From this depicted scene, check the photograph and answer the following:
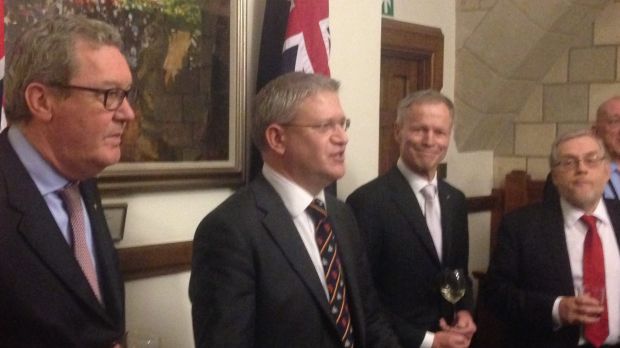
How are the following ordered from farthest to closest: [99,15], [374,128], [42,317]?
[374,128]
[99,15]
[42,317]

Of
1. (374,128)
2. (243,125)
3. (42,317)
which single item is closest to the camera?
(42,317)

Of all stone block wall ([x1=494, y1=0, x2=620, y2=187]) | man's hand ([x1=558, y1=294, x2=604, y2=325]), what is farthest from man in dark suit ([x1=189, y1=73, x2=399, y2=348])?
stone block wall ([x1=494, y1=0, x2=620, y2=187])

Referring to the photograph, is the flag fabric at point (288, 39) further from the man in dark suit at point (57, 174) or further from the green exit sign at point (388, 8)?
the green exit sign at point (388, 8)

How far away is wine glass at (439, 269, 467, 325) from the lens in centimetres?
219

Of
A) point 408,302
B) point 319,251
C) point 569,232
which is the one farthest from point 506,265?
point 319,251

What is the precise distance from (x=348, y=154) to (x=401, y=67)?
1161 millimetres

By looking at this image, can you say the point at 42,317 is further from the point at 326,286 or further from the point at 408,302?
the point at 408,302

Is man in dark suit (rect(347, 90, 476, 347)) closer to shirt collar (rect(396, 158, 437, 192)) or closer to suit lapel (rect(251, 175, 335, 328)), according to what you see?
shirt collar (rect(396, 158, 437, 192))

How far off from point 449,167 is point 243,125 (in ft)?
6.59

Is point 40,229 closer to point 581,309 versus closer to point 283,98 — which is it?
point 283,98

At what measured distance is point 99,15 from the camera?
6.38 ft

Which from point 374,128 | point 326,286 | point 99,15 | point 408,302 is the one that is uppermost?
point 99,15

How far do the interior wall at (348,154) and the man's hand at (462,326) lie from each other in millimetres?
752

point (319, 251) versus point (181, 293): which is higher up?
point (319, 251)
